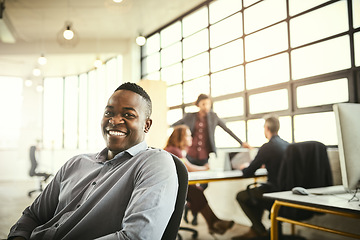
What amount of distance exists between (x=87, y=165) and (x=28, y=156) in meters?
2.51

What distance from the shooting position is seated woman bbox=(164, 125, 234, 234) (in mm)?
3171

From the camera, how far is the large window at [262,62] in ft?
10.3

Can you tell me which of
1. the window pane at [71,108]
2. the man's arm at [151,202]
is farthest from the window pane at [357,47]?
the window pane at [71,108]

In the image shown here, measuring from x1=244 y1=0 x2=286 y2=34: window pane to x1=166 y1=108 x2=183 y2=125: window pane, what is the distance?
1.66m

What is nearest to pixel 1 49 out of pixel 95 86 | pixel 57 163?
pixel 95 86

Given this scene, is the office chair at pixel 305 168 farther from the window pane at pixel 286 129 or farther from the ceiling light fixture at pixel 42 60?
the ceiling light fixture at pixel 42 60

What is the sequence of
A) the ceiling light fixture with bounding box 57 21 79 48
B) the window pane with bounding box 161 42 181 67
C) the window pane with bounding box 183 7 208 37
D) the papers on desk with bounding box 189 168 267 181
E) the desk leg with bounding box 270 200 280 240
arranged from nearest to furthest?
1. the desk leg with bounding box 270 200 280 240
2. the papers on desk with bounding box 189 168 267 181
3. the ceiling light fixture with bounding box 57 21 79 48
4. the window pane with bounding box 183 7 208 37
5. the window pane with bounding box 161 42 181 67

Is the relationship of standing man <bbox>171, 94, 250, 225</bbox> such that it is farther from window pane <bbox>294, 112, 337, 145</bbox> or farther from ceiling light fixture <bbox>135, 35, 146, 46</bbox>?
ceiling light fixture <bbox>135, 35, 146, 46</bbox>

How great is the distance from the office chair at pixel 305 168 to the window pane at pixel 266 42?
5.02 ft

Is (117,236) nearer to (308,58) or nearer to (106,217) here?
(106,217)

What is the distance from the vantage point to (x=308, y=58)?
11.2 feet

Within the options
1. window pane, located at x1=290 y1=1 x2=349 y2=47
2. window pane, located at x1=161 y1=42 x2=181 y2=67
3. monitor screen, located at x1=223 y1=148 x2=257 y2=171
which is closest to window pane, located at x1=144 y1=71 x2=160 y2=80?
window pane, located at x1=161 y1=42 x2=181 y2=67

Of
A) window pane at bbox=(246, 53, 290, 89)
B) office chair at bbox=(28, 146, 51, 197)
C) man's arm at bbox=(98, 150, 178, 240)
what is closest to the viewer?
man's arm at bbox=(98, 150, 178, 240)

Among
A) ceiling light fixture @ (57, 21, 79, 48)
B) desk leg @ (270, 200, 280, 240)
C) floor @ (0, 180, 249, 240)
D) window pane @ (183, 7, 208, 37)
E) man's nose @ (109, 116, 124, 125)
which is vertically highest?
window pane @ (183, 7, 208, 37)
